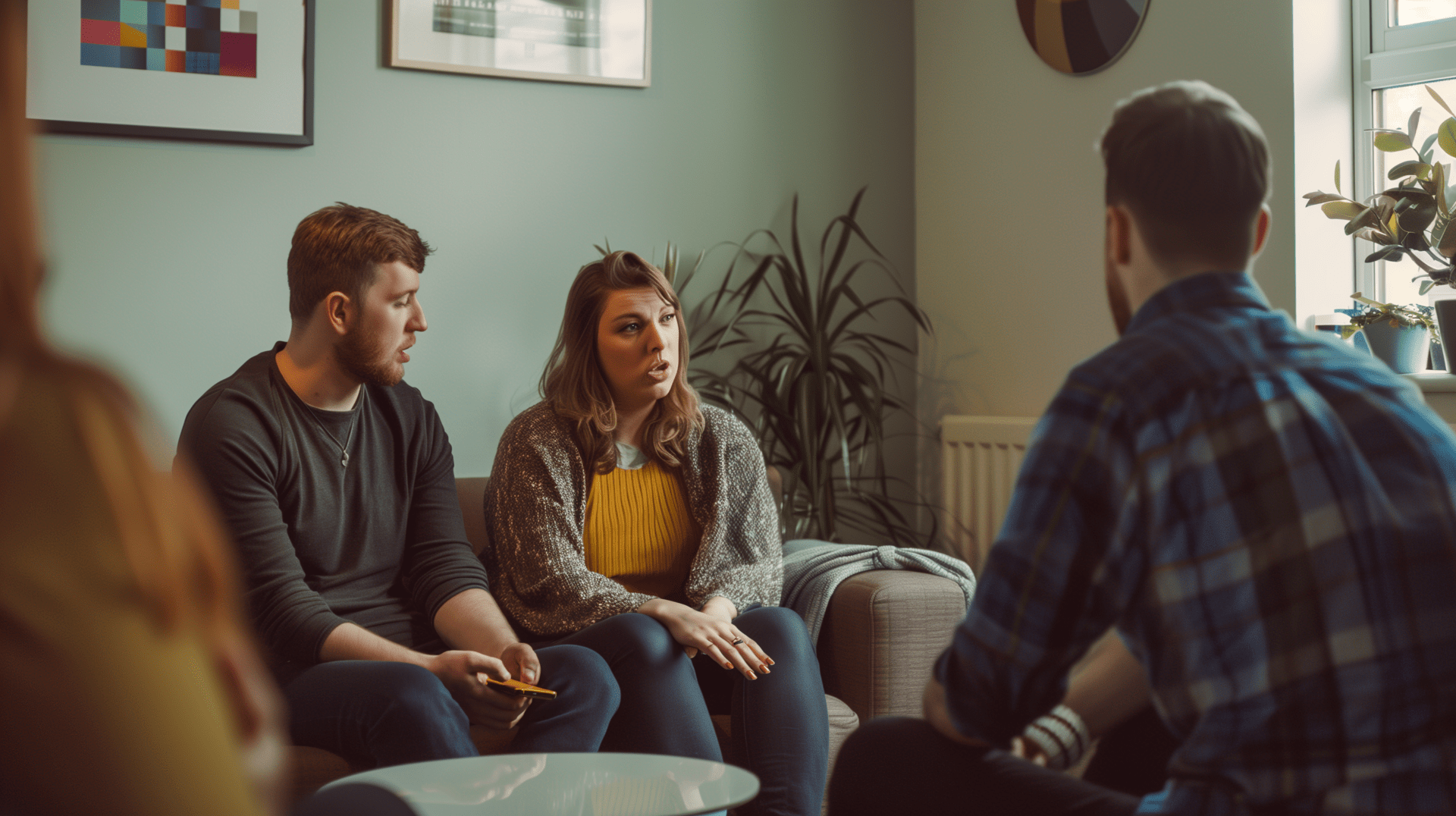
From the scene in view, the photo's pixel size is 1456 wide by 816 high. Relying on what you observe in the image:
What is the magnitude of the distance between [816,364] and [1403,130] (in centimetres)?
140

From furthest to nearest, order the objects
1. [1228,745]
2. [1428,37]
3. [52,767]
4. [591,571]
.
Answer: [1428,37] < [591,571] < [1228,745] < [52,767]

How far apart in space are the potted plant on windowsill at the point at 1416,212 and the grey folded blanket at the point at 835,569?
0.97 m

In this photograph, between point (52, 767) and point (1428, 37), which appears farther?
point (1428, 37)

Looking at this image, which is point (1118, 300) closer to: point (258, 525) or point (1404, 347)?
point (258, 525)

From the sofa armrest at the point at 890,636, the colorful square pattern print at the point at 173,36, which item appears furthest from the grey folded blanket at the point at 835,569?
the colorful square pattern print at the point at 173,36

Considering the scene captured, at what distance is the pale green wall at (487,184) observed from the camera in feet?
8.49

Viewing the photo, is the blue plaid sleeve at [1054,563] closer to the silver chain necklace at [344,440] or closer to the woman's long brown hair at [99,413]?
the woman's long brown hair at [99,413]

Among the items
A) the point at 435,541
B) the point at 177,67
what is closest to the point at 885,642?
the point at 435,541

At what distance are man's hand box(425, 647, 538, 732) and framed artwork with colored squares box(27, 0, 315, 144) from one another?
145 cm

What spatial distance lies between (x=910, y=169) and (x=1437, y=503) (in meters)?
2.68

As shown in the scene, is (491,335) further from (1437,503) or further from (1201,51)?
(1437,503)

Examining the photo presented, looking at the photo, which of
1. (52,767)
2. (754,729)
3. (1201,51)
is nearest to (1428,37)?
(1201,51)

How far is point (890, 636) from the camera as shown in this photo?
209cm

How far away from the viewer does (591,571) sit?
6.88 feet
